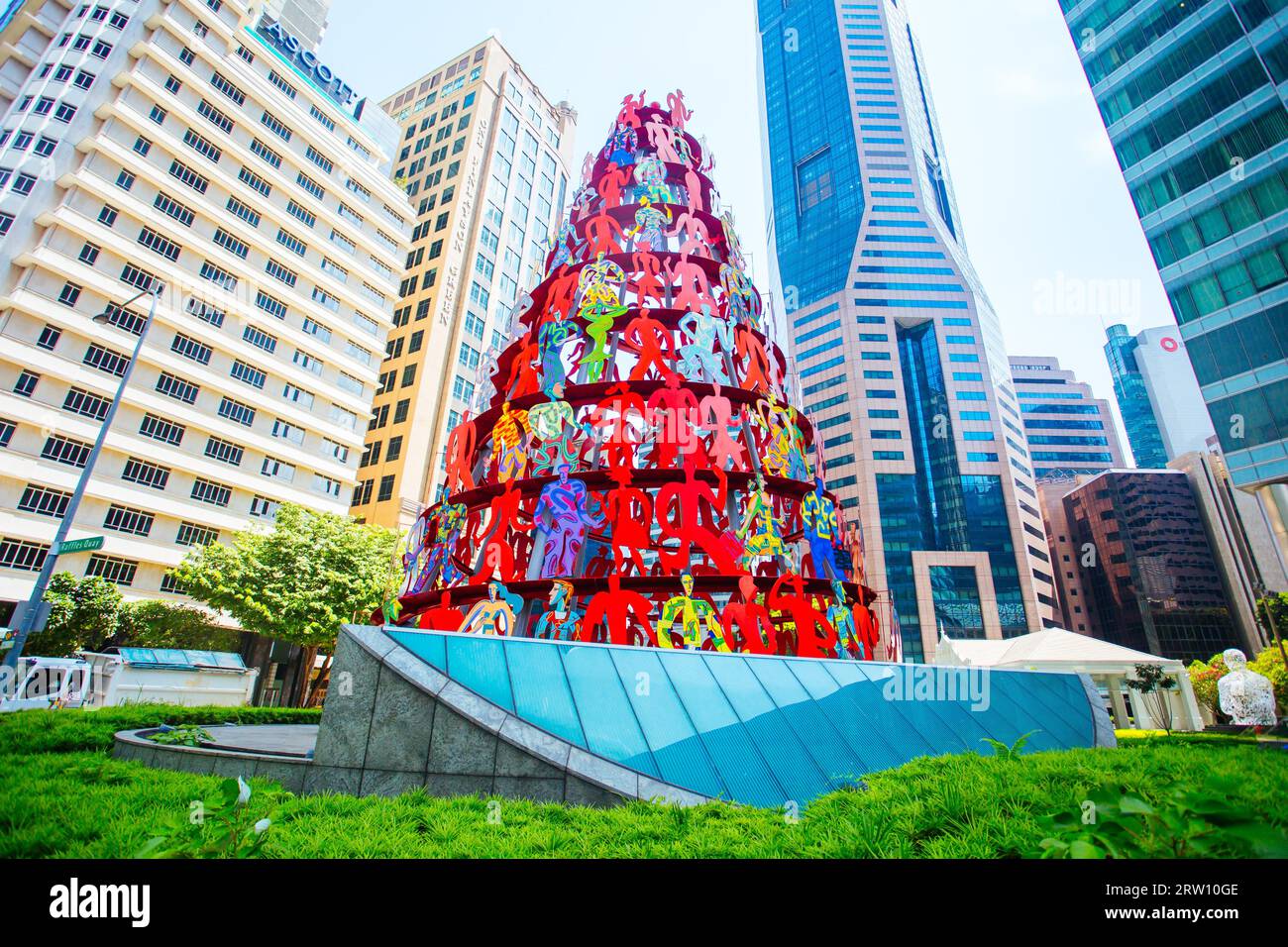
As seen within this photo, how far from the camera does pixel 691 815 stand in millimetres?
5871

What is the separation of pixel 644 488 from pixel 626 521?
1.42m

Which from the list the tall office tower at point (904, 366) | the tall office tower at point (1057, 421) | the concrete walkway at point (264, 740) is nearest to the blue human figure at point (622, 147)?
the concrete walkway at point (264, 740)

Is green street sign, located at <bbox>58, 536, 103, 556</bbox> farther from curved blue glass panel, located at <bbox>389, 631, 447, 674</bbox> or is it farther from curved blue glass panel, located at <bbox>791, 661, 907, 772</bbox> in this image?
curved blue glass panel, located at <bbox>791, 661, 907, 772</bbox>

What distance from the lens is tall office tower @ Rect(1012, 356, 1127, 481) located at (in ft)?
382

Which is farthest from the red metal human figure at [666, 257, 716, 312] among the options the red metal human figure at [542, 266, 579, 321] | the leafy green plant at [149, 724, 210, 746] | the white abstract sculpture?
the white abstract sculpture

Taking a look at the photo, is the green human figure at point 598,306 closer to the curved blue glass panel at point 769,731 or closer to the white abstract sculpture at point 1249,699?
the curved blue glass panel at point 769,731

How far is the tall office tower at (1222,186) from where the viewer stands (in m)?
26.3

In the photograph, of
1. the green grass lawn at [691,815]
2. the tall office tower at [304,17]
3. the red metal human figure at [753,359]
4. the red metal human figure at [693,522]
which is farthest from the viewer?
the tall office tower at [304,17]

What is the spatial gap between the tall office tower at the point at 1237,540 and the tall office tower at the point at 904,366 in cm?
2494

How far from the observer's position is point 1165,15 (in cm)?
3297

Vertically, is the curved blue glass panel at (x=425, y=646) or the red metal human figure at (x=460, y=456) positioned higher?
the red metal human figure at (x=460, y=456)

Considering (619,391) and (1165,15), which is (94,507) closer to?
(619,391)

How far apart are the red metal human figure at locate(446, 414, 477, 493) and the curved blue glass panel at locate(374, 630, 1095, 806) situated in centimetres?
824

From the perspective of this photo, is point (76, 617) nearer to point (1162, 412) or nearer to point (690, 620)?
point (690, 620)
